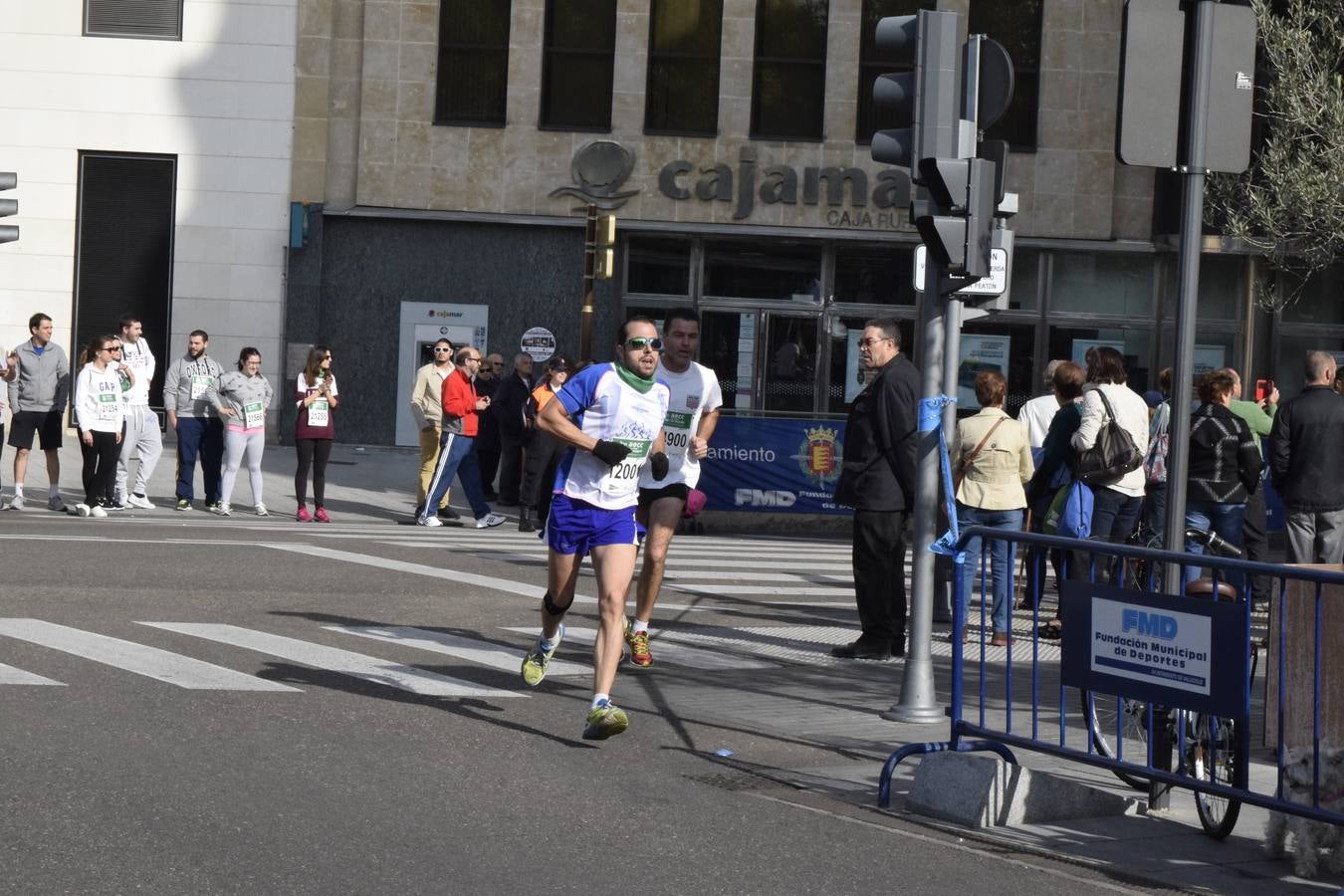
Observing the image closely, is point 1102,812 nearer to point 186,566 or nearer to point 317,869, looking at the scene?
point 317,869

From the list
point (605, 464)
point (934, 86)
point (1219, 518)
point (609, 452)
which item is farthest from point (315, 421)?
point (934, 86)

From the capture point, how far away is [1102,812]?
7035mm

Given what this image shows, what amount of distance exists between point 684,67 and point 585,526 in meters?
20.7

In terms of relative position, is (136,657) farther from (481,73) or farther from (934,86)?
(481,73)

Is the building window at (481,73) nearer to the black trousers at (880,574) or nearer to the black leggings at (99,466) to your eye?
the black leggings at (99,466)

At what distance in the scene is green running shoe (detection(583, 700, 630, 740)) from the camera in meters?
7.88

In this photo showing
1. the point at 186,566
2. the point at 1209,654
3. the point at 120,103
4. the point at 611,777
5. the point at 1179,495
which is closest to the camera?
the point at 1209,654

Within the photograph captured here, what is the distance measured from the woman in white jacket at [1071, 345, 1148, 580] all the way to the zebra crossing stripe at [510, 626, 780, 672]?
2.73 m

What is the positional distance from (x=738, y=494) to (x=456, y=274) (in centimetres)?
977

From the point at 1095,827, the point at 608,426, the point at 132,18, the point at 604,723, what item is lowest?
the point at 1095,827

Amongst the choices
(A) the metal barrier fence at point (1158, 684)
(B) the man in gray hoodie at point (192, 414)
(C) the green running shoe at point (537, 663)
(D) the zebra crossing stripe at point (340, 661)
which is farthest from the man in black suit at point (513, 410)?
(A) the metal barrier fence at point (1158, 684)

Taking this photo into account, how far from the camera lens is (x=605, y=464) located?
27.9 ft

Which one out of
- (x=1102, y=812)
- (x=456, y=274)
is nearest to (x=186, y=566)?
(x=1102, y=812)

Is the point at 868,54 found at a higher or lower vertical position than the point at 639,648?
higher
